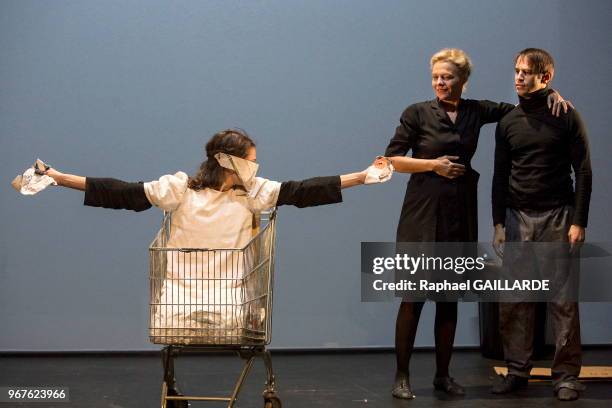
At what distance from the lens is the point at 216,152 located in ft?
12.8

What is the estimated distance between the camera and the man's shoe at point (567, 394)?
14.3 ft

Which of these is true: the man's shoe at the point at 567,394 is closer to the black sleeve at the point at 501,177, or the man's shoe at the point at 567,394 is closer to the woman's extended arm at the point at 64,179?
the black sleeve at the point at 501,177

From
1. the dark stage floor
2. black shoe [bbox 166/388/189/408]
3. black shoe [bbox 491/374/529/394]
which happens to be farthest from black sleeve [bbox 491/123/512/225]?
black shoe [bbox 166/388/189/408]

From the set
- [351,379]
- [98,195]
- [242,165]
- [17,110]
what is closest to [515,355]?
[351,379]

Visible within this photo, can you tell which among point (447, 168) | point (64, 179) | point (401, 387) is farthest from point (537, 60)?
point (64, 179)

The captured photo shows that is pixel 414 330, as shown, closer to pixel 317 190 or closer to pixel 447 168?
pixel 447 168

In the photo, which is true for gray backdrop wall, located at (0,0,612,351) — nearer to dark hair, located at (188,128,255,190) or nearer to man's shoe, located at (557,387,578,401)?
man's shoe, located at (557,387,578,401)

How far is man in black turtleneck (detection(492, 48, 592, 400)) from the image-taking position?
4484 millimetres

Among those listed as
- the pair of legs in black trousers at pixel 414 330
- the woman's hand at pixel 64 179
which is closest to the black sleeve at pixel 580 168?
the pair of legs in black trousers at pixel 414 330

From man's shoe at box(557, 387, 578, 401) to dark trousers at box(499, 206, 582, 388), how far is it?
0.21ft

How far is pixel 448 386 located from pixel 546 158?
1.21 m

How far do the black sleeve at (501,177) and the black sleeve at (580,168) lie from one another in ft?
1.04

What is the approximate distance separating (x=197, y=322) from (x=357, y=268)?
2.65 metres

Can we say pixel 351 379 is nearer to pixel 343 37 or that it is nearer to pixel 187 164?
pixel 187 164
